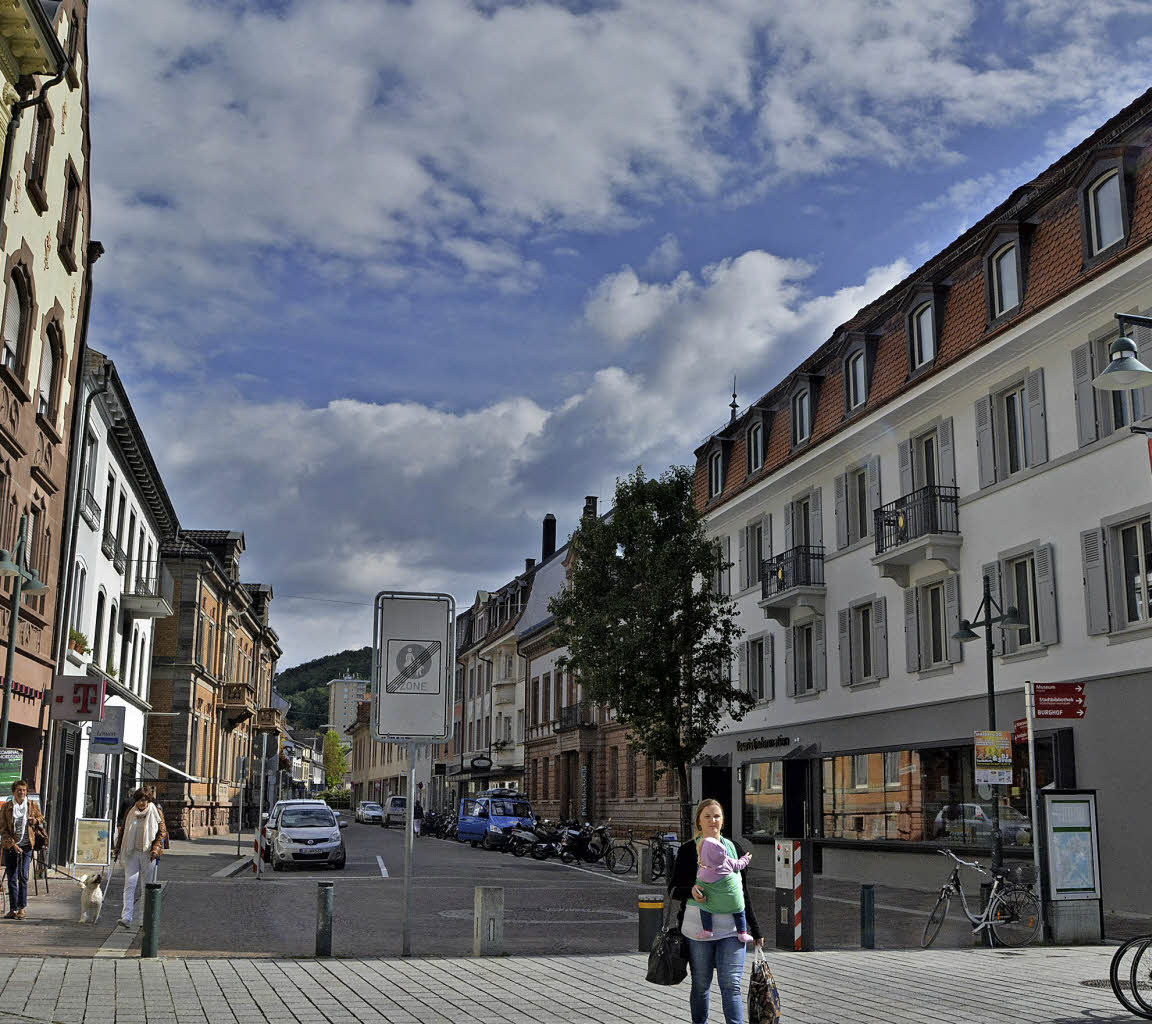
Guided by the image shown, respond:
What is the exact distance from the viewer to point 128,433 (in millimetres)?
32094

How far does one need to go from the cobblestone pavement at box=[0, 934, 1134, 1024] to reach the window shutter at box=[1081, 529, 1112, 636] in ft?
27.4

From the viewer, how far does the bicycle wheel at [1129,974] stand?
9.54m

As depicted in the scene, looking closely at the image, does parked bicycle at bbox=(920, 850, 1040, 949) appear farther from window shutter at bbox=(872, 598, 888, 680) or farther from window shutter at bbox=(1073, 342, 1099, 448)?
window shutter at bbox=(872, 598, 888, 680)

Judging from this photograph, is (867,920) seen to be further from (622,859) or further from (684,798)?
(622,859)

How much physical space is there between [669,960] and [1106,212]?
17404mm

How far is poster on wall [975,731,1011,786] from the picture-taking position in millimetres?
17859

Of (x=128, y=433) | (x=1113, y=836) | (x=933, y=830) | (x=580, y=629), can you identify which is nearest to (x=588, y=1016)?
(x=1113, y=836)

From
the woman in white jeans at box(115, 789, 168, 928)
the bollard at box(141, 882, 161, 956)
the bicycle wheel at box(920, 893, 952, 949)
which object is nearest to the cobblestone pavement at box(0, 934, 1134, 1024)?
the bollard at box(141, 882, 161, 956)

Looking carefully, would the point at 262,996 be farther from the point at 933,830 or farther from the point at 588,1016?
the point at 933,830

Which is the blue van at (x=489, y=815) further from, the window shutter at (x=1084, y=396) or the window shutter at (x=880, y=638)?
the window shutter at (x=1084, y=396)

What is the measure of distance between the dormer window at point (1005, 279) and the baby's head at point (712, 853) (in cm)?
1791

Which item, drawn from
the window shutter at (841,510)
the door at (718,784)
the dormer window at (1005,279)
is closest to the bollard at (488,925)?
the dormer window at (1005,279)

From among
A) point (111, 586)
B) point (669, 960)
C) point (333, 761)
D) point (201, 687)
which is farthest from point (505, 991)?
point (333, 761)

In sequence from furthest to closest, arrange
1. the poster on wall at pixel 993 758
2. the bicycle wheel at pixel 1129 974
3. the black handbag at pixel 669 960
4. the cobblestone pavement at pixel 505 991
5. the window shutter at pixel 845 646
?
the window shutter at pixel 845 646
the poster on wall at pixel 993 758
the cobblestone pavement at pixel 505 991
the bicycle wheel at pixel 1129 974
the black handbag at pixel 669 960
